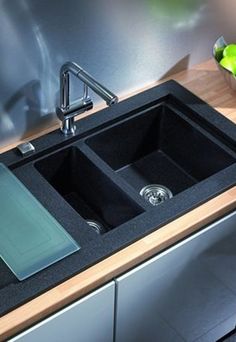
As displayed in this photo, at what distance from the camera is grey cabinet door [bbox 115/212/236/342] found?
154 cm

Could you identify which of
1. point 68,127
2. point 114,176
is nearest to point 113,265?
point 114,176

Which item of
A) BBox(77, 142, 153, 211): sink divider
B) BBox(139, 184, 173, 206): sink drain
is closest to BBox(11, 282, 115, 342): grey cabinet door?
BBox(77, 142, 153, 211): sink divider

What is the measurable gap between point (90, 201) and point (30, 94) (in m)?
0.33

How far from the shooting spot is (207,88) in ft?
6.27

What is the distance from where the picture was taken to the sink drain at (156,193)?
1.83m

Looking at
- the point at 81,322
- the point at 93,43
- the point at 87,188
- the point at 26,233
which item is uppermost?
the point at 93,43

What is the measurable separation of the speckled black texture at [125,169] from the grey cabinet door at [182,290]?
90mm

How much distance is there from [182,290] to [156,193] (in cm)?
29

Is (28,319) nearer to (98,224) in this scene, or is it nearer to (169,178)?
(98,224)

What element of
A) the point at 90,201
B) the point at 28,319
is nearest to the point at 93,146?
the point at 90,201

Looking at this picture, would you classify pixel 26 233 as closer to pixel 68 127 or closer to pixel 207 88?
pixel 68 127

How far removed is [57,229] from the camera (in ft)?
4.87

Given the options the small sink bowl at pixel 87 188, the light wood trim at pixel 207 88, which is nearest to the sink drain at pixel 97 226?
the small sink bowl at pixel 87 188

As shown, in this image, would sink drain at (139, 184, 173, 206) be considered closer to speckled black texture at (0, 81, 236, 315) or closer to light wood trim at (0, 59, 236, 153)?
speckled black texture at (0, 81, 236, 315)
